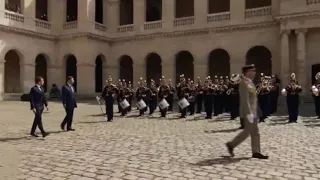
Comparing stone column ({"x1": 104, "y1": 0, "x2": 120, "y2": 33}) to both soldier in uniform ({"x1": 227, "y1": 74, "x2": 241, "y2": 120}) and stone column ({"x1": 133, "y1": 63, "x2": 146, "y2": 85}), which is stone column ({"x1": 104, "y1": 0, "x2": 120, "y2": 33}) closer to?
stone column ({"x1": 133, "y1": 63, "x2": 146, "y2": 85})

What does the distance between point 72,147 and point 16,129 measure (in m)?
4.40

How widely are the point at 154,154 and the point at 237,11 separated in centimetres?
2162

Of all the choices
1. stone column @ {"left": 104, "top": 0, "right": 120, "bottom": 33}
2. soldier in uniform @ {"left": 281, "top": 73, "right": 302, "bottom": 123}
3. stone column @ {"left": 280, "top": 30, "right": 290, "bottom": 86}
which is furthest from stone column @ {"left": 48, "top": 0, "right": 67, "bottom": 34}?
soldier in uniform @ {"left": 281, "top": 73, "right": 302, "bottom": 123}

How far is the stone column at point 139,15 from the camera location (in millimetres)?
31469

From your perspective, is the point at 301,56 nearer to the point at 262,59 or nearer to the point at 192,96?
the point at 262,59

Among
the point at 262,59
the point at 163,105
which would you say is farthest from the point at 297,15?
the point at 163,105

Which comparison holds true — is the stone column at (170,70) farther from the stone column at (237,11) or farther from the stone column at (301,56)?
the stone column at (301,56)

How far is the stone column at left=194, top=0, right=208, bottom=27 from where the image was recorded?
93.2ft

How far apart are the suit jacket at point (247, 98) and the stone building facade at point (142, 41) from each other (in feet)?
56.9

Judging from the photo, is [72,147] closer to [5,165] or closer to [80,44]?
[5,165]

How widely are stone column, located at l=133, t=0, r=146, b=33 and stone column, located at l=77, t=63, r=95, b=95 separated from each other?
17.4ft

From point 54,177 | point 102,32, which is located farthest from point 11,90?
point 54,177

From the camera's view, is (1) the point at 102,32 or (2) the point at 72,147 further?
(1) the point at 102,32

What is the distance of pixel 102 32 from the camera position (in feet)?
104
